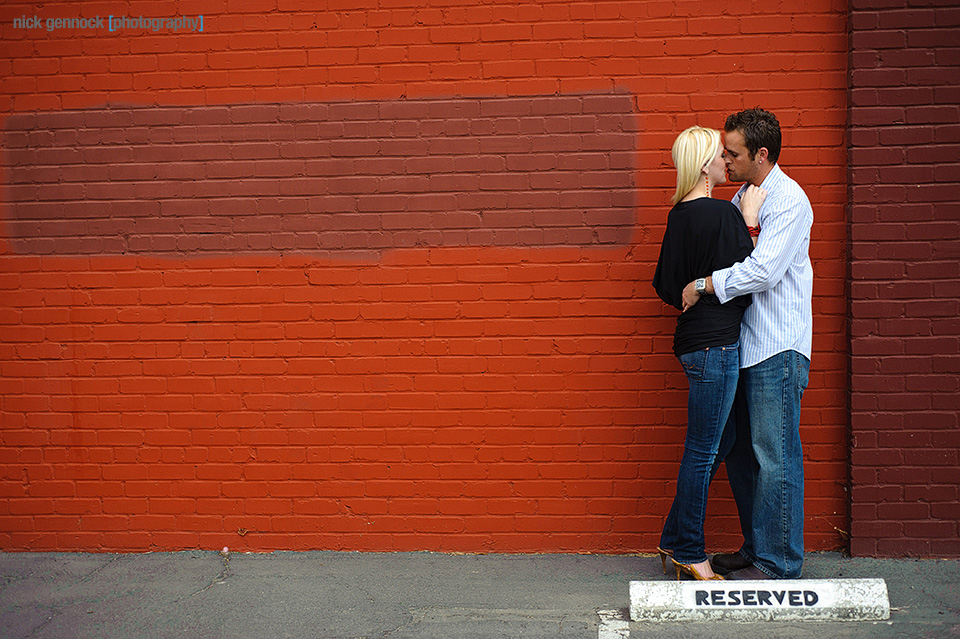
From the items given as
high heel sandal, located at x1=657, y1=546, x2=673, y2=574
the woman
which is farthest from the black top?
high heel sandal, located at x1=657, y1=546, x2=673, y2=574

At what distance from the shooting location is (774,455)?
370cm

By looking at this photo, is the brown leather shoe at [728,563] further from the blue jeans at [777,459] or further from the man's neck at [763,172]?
the man's neck at [763,172]

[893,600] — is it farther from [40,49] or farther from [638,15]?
[40,49]

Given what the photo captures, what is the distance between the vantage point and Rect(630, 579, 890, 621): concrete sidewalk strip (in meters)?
3.38

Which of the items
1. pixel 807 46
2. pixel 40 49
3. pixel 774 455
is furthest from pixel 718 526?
pixel 40 49

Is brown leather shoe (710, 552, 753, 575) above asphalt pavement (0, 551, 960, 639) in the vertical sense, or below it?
above

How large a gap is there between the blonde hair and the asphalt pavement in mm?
1958

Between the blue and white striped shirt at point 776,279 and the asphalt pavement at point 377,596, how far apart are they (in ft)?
4.01

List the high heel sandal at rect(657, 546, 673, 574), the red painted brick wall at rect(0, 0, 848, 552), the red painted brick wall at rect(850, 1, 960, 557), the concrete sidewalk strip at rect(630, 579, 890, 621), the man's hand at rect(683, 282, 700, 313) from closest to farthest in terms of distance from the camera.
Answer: the concrete sidewalk strip at rect(630, 579, 890, 621) < the man's hand at rect(683, 282, 700, 313) < the high heel sandal at rect(657, 546, 673, 574) < the red painted brick wall at rect(850, 1, 960, 557) < the red painted brick wall at rect(0, 0, 848, 552)

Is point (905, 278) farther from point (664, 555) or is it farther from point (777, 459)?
point (664, 555)

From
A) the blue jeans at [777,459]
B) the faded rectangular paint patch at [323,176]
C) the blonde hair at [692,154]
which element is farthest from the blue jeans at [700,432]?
the faded rectangular paint patch at [323,176]

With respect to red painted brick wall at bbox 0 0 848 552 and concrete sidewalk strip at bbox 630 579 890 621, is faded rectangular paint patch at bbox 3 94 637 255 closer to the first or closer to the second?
red painted brick wall at bbox 0 0 848 552

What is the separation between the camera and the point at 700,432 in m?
3.69

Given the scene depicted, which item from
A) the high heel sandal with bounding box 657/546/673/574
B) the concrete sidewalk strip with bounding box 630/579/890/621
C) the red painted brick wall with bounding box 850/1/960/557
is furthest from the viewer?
the red painted brick wall with bounding box 850/1/960/557
